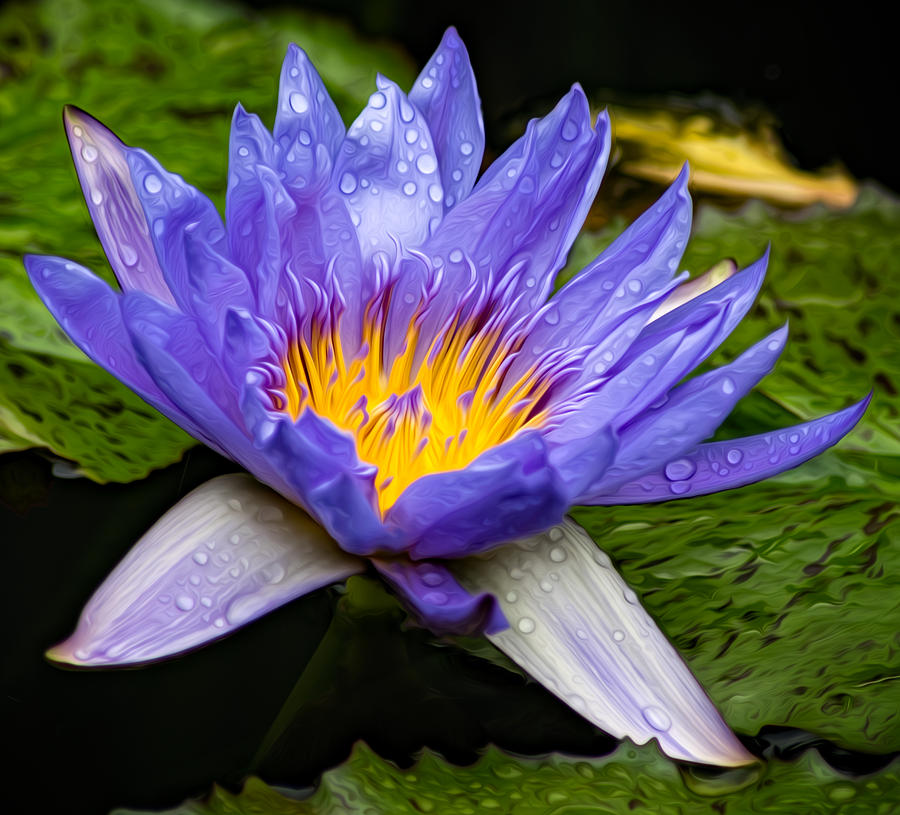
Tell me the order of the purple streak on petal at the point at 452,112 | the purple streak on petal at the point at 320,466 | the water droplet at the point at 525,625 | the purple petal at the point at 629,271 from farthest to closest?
the purple streak on petal at the point at 452,112 → the purple petal at the point at 629,271 → the water droplet at the point at 525,625 → the purple streak on petal at the point at 320,466

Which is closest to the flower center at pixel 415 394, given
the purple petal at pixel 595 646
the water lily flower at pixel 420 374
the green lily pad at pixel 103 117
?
the water lily flower at pixel 420 374

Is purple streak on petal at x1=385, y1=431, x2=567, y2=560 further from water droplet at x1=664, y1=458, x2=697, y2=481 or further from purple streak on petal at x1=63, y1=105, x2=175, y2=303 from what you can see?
purple streak on petal at x1=63, y1=105, x2=175, y2=303

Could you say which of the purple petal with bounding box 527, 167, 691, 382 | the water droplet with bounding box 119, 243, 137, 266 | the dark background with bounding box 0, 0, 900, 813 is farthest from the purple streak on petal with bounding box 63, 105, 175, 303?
the purple petal with bounding box 527, 167, 691, 382

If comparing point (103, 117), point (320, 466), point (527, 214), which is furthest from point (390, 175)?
point (103, 117)

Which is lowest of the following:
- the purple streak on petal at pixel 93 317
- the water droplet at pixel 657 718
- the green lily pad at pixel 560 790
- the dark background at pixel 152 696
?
the dark background at pixel 152 696

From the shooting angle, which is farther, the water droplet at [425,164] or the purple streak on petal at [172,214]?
the water droplet at [425,164]

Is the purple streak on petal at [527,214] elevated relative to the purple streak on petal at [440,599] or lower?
elevated

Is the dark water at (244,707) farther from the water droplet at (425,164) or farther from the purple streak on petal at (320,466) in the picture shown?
the water droplet at (425,164)

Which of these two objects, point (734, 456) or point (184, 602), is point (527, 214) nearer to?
point (734, 456)
